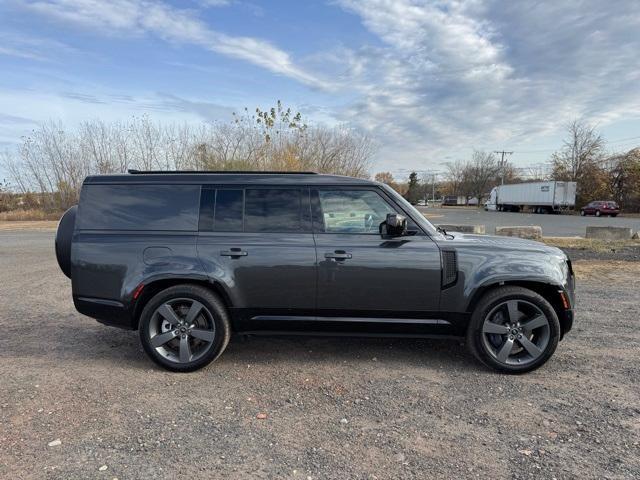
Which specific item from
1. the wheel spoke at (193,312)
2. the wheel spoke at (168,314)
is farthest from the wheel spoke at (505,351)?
the wheel spoke at (168,314)

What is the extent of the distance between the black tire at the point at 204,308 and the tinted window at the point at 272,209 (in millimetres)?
784

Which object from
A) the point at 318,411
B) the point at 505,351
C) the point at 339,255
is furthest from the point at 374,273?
the point at 505,351

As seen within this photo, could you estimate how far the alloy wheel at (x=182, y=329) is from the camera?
4.07 meters

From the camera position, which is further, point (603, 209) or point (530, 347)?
point (603, 209)

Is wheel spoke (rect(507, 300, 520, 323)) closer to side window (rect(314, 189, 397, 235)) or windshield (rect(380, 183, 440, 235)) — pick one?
windshield (rect(380, 183, 440, 235))

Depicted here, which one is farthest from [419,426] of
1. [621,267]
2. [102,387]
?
[621,267]

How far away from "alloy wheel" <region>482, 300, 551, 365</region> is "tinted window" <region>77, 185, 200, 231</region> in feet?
9.89

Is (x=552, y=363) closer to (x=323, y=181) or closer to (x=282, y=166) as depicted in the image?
(x=323, y=181)

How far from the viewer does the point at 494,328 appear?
3.99m

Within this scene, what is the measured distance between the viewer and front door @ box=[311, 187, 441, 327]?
3.98m

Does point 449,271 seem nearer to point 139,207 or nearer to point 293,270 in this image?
point 293,270

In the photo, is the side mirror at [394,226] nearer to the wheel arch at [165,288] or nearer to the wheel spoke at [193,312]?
the wheel arch at [165,288]

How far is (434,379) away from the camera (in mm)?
3889

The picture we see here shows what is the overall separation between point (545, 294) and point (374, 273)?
5.67 ft
